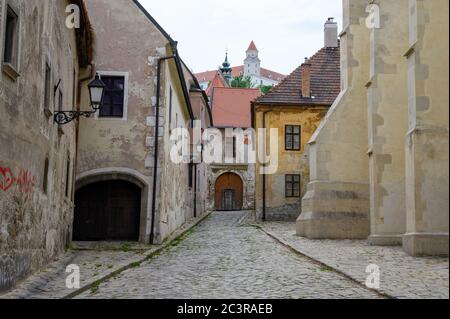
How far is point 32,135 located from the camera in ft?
31.2

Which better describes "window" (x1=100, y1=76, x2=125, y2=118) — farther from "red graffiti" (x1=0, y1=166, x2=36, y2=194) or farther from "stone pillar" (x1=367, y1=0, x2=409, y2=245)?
"red graffiti" (x1=0, y1=166, x2=36, y2=194)

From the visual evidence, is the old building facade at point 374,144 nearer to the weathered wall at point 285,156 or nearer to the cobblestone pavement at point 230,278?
the cobblestone pavement at point 230,278

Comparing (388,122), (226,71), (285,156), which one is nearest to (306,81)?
(285,156)

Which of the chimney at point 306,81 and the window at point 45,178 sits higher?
the chimney at point 306,81

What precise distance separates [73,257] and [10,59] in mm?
6597

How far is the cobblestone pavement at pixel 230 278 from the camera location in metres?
7.95

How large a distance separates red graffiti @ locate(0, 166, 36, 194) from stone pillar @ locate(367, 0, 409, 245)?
9847mm

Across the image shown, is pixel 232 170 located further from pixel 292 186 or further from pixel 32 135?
pixel 32 135

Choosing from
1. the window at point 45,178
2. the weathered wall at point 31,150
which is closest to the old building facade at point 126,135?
the weathered wall at point 31,150

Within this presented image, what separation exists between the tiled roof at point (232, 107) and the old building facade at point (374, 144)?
→ 34015mm

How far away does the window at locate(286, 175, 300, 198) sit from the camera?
31.3m
